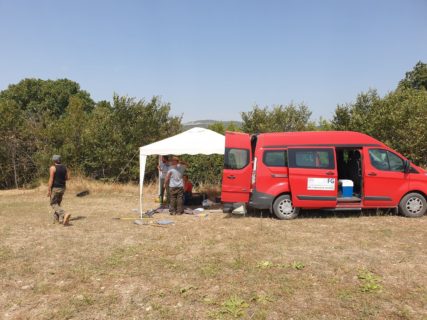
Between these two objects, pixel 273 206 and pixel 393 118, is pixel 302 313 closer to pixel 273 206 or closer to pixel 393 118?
pixel 273 206

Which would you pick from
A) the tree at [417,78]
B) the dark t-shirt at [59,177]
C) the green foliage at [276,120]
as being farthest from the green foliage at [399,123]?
the tree at [417,78]

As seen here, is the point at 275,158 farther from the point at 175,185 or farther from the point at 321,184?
the point at 175,185

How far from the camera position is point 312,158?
30.0ft

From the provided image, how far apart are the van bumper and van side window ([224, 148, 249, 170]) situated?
2.41ft

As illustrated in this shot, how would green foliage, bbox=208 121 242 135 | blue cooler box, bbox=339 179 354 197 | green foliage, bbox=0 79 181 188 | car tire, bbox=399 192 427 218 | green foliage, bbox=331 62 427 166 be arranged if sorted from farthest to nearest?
green foliage, bbox=208 121 242 135 → green foliage, bbox=0 79 181 188 → green foliage, bbox=331 62 427 166 → blue cooler box, bbox=339 179 354 197 → car tire, bbox=399 192 427 218

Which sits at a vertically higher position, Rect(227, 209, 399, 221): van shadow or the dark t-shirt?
the dark t-shirt

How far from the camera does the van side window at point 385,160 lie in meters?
9.12

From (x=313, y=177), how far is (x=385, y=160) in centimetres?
186

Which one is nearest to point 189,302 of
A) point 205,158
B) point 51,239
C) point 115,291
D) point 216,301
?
point 216,301

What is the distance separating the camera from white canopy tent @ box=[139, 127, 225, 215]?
34.8 ft

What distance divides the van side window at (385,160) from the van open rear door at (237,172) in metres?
3.04

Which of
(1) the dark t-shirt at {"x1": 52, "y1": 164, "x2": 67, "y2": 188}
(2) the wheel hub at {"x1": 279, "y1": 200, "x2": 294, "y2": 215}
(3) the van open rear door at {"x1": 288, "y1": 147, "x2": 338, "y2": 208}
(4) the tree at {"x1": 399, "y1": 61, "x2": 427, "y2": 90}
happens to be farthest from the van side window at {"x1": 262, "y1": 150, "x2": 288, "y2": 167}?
(4) the tree at {"x1": 399, "y1": 61, "x2": 427, "y2": 90}

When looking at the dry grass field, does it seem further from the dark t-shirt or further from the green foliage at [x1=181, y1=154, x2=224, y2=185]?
the green foliage at [x1=181, y1=154, x2=224, y2=185]

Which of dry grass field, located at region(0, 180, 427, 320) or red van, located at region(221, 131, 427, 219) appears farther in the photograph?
red van, located at region(221, 131, 427, 219)
